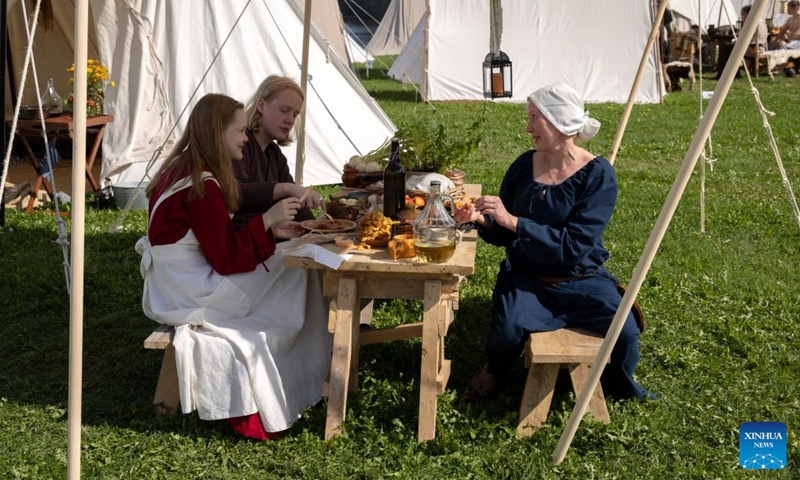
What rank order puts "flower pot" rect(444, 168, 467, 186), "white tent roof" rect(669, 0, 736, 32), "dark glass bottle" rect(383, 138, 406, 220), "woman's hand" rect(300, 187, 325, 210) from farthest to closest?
"white tent roof" rect(669, 0, 736, 32) < "flower pot" rect(444, 168, 467, 186) < "woman's hand" rect(300, 187, 325, 210) < "dark glass bottle" rect(383, 138, 406, 220)

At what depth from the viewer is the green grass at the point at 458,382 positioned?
10.6ft

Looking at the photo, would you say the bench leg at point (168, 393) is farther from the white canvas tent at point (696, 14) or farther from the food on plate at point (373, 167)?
the white canvas tent at point (696, 14)

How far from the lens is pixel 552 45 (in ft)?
42.8

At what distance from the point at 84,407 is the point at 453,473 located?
5.24 feet

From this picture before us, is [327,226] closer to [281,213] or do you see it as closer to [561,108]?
[281,213]

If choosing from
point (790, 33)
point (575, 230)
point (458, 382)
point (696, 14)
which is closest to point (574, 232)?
point (575, 230)

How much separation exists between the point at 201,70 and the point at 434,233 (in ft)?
15.1

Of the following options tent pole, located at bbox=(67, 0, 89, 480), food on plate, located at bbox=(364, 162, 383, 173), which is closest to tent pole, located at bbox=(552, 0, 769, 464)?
tent pole, located at bbox=(67, 0, 89, 480)

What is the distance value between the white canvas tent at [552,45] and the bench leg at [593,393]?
9.82m

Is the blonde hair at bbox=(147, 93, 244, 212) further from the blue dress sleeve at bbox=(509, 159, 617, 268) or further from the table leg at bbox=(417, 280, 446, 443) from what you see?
the blue dress sleeve at bbox=(509, 159, 617, 268)

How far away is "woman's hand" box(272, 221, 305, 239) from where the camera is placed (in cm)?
358

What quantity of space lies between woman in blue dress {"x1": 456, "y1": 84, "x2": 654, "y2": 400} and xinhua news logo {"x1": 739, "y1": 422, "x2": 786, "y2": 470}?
18.9 inches

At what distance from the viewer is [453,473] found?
316 cm

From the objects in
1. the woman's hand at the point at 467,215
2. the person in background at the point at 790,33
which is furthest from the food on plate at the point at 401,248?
the person in background at the point at 790,33
